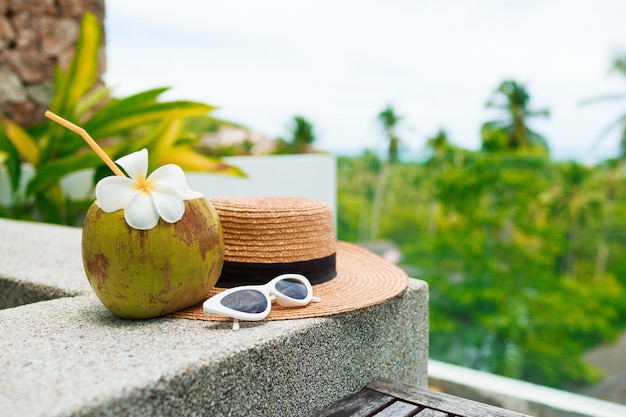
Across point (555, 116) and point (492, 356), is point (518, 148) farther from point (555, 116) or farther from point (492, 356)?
point (492, 356)

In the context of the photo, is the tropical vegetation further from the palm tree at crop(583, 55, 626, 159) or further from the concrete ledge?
the concrete ledge

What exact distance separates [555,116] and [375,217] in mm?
11405

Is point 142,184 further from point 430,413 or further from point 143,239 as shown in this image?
point 430,413

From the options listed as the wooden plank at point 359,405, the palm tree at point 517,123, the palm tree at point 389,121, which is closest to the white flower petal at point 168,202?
the wooden plank at point 359,405

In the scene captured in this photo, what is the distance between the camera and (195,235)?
983mm

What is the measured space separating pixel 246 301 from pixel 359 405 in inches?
10.9

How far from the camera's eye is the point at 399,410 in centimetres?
100

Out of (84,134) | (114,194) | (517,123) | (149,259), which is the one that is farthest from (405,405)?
(517,123)

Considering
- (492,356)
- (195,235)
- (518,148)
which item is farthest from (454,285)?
(195,235)

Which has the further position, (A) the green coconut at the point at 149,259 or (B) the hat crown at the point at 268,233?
(B) the hat crown at the point at 268,233

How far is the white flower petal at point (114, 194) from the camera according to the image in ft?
3.05

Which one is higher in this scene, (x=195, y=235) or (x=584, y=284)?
(x=195, y=235)

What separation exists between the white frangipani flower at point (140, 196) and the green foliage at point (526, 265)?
18.0m

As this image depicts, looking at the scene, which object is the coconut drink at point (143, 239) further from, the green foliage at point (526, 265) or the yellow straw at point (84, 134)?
the green foliage at point (526, 265)
